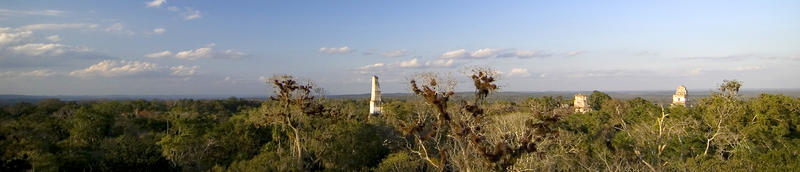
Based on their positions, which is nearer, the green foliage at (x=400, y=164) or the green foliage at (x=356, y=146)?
the green foliage at (x=356, y=146)

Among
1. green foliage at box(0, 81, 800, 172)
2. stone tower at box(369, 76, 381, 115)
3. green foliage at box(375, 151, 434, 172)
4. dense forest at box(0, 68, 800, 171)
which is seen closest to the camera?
dense forest at box(0, 68, 800, 171)

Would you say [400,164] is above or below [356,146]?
below

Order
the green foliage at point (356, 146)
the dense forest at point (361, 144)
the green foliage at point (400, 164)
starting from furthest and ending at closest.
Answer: the green foliage at point (400, 164) → the green foliage at point (356, 146) → the dense forest at point (361, 144)

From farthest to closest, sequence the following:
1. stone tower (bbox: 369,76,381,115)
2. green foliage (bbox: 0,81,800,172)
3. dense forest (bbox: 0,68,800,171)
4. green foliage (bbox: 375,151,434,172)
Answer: stone tower (bbox: 369,76,381,115)
green foliage (bbox: 375,151,434,172)
green foliage (bbox: 0,81,800,172)
dense forest (bbox: 0,68,800,171)

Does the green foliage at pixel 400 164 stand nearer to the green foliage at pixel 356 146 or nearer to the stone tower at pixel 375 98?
the green foliage at pixel 356 146

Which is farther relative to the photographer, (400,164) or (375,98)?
(375,98)

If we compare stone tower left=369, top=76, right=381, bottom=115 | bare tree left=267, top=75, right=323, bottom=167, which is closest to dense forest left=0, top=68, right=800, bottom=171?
bare tree left=267, top=75, right=323, bottom=167

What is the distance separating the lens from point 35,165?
16.3 meters

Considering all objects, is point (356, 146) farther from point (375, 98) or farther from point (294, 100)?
point (375, 98)

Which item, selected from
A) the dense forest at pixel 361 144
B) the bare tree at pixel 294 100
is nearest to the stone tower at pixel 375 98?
the dense forest at pixel 361 144

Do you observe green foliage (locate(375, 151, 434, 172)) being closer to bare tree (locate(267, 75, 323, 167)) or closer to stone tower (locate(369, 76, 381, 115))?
bare tree (locate(267, 75, 323, 167))

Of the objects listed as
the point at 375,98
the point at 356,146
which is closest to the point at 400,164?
the point at 356,146

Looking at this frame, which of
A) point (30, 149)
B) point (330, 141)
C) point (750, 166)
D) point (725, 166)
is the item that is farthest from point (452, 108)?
point (30, 149)

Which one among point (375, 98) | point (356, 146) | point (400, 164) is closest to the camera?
point (400, 164)
